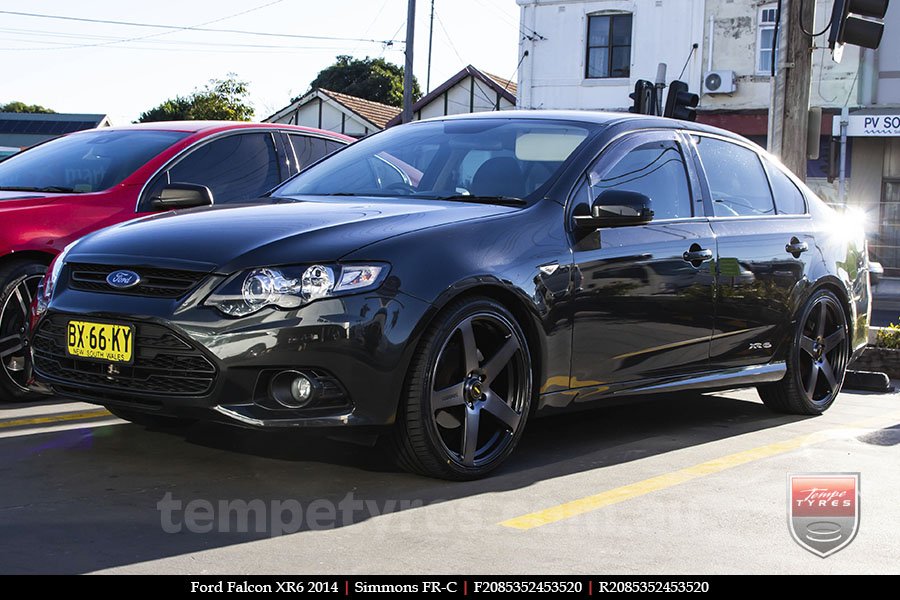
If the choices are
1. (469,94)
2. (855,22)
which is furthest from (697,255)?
(469,94)

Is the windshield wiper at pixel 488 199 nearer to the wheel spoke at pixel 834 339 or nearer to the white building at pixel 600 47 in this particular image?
the wheel spoke at pixel 834 339

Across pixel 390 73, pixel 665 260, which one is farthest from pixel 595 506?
pixel 390 73

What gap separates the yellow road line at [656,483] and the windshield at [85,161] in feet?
12.4

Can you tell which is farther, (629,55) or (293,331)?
(629,55)

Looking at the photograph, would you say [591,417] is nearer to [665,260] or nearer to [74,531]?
[665,260]

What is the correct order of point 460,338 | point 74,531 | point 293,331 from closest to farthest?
1. point 74,531
2. point 293,331
3. point 460,338

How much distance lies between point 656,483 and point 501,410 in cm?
73

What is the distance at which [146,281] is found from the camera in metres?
4.84

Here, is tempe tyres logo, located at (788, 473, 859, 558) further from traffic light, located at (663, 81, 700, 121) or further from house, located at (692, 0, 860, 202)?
house, located at (692, 0, 860, 202)

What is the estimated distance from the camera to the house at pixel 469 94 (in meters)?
45.3

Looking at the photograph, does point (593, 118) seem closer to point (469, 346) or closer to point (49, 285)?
point (469, 346)

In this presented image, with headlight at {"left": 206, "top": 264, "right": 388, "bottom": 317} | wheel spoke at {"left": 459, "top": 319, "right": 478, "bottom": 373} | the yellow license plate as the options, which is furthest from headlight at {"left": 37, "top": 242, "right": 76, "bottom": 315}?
wheel spoke at {"left": 459, "top": 319, "right": 478, "bottom": 373}
